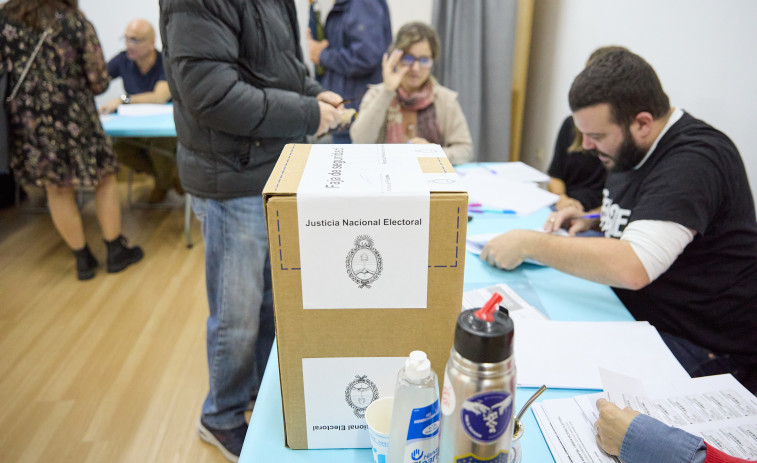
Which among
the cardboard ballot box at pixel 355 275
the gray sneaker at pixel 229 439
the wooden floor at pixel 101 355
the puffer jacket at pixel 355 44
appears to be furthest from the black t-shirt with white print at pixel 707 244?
the puffer jacket at pixel 355 44

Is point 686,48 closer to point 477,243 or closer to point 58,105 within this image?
point 477,243

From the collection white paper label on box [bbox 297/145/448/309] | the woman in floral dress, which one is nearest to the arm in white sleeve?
white paper label on box [bbox 297/145/448/309]

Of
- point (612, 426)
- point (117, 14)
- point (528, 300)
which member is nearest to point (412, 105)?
point (528, 300)

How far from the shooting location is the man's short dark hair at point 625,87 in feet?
4.09

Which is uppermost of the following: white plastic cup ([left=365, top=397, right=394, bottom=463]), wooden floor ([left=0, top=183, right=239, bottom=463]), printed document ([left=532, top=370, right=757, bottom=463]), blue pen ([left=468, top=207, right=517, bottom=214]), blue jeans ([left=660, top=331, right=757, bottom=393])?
white plastic cup ([left=365, top=397, right=394, bottom=463])

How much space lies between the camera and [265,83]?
1.39 m

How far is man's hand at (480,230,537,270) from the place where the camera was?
49.3 inches

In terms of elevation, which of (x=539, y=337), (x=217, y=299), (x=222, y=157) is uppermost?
(x=222, y=157)

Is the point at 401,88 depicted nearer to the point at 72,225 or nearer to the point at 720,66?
the point at 720,66

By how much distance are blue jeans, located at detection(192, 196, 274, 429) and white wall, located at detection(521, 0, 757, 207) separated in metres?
1.52

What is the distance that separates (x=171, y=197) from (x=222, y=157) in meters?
2.72

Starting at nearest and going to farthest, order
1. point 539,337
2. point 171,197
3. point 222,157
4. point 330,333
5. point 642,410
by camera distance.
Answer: point 330,333 < point 642,410 < point 539,337 < point 222,157 < point 171,197

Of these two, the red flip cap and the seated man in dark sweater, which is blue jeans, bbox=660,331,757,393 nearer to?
the red flip cap

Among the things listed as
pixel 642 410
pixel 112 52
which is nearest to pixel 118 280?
pixel 112 52
